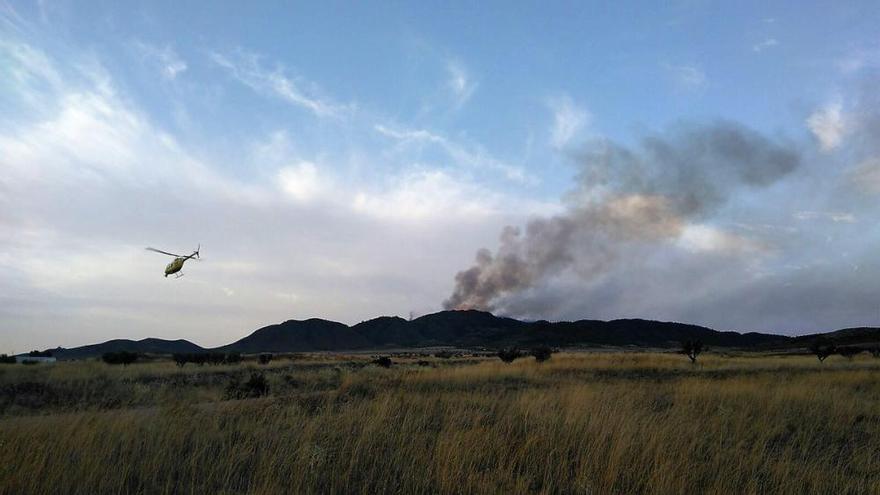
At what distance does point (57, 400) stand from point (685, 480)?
21.6 metres

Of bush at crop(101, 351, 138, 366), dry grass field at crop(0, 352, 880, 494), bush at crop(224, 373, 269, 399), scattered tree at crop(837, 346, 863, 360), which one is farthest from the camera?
scattered tree at crop(837, 346, 863, 360)

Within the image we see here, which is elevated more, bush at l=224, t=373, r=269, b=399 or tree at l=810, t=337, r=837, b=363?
tree at l=810, t=337, r=837, b=363

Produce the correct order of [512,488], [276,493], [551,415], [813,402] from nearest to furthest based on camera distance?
[276,493]
[512,488]
[551,415]
[813,402]

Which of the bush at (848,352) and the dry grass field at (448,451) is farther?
the bush at (848,352)

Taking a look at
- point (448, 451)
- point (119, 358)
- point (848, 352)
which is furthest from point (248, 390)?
point (848, 352)

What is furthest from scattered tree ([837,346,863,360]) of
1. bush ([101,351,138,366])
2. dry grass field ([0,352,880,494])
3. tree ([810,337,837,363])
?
bush ([101,351,138,366])

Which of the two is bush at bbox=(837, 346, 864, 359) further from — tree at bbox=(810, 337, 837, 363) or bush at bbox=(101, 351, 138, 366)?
bush at bbox=(101, 351, 138, 366)

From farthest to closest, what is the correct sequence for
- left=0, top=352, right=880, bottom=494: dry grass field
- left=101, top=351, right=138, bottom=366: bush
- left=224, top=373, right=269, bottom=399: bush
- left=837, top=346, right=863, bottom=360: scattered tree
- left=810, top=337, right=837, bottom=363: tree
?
left=837, top=346, right=863, bottom=360: scattered tree < left=101, top=351, right=138, bottom=366: bush < left=810, top=337, right=837, bottom=363: tree < left=224, top=373, right=269, bottom=399: bush < left=0, top=352, right=880, bottom=494: dry grass field

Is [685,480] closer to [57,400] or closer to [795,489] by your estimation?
[795,489]

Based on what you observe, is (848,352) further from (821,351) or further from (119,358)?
(119,358)

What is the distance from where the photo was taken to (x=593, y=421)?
778 centimetres

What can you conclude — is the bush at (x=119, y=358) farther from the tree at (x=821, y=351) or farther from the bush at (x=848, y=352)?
the bush at (x=848, y=352)

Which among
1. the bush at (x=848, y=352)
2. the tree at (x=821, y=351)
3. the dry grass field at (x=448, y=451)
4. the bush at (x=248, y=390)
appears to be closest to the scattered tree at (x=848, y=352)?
the bush at (x=848, y=352)

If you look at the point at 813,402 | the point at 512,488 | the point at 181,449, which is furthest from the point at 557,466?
the point at 813,402
